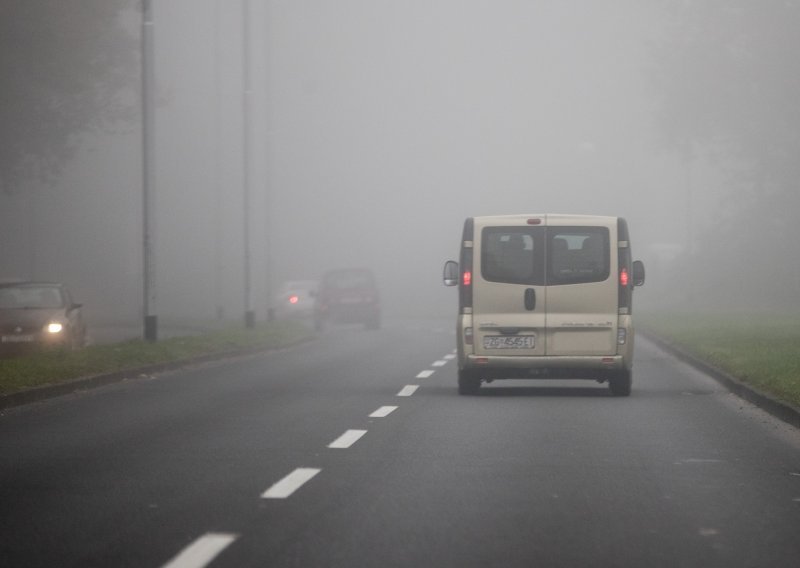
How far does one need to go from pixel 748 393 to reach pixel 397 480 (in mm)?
7738

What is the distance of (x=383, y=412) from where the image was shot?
605 inches

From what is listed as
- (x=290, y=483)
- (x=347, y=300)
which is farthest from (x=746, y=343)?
(x=347, y=300)

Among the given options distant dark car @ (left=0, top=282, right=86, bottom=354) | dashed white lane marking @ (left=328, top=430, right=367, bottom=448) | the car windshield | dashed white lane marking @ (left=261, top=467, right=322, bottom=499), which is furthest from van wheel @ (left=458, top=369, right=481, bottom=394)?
A: the car windshield

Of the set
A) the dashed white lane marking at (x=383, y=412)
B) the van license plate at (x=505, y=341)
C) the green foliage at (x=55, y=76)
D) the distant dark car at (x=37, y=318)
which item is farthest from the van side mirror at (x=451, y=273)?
the green foliage at (x=55, y=76)

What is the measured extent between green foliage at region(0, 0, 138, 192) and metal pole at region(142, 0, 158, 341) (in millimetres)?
12590

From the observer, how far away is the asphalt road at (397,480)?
7.70 meters

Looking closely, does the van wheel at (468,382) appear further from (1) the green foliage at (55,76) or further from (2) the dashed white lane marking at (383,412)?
(1) the green foliage at (55,76)

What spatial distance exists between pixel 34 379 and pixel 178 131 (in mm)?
88578

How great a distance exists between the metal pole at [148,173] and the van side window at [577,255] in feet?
33.4

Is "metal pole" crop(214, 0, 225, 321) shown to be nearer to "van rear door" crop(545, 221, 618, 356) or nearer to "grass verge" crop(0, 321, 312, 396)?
"grass verge" crop(0, 321, 312, 396)

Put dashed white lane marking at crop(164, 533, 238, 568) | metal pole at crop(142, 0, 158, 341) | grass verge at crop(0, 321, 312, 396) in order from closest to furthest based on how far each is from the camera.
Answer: dashed white lane marking at crop(164, 533, 238, 568), grass verge at crop(0, 321, 312, 396), metal pole at crop(142, 0, 158, 341)

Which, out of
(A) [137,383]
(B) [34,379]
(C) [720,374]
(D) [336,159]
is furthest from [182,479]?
(D) [336,159]

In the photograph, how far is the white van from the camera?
55.7ft

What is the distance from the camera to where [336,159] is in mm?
122688
